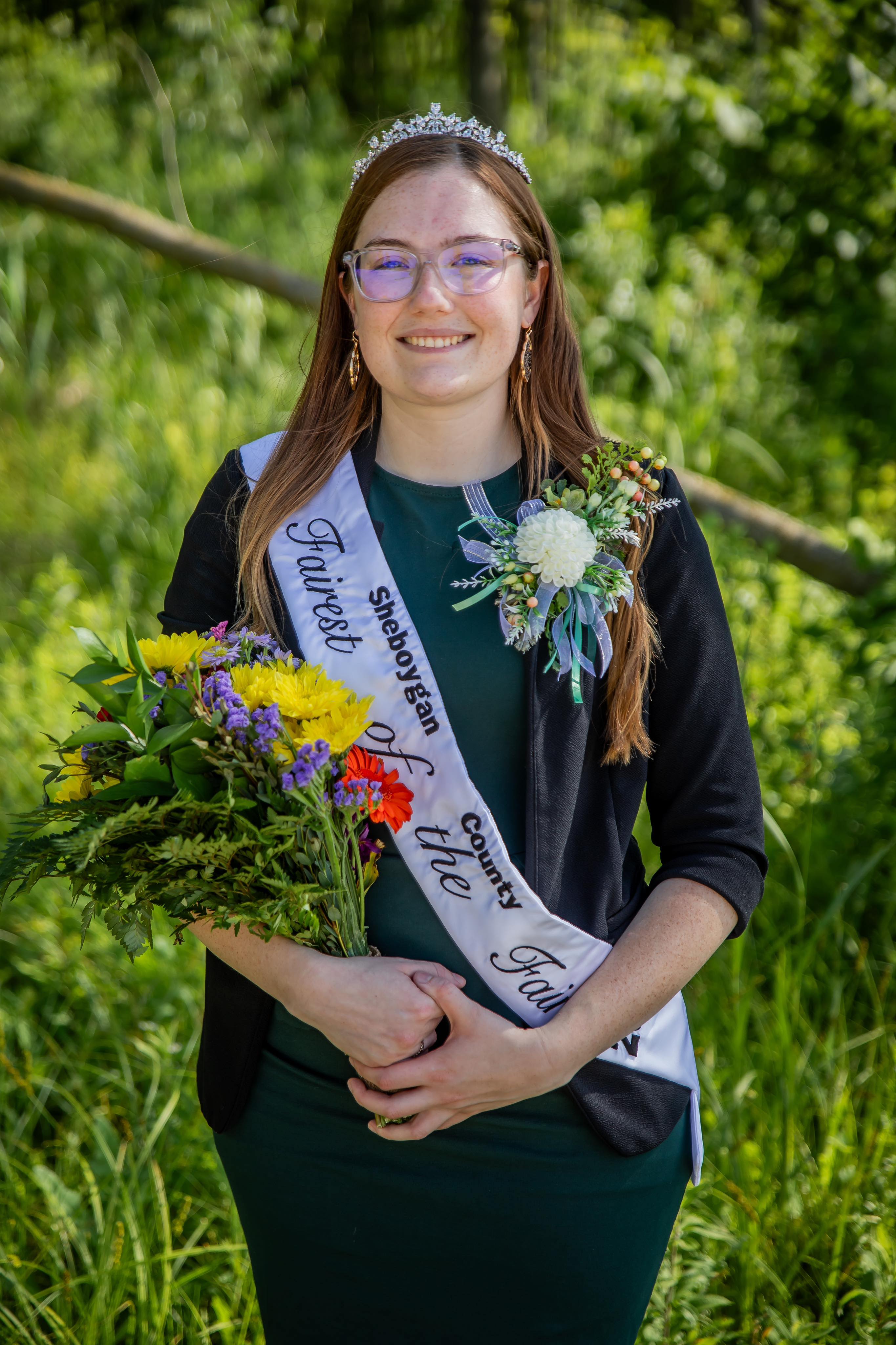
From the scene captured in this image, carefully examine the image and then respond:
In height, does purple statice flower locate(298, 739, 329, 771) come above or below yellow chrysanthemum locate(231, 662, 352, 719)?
below

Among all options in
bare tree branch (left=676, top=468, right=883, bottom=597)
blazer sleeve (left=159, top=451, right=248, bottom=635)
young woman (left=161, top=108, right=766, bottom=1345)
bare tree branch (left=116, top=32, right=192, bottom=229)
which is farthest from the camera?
bare tree branch (left=116, top=32, right=192, bottom=229)

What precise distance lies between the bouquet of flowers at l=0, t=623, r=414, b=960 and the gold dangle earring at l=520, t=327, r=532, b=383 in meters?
0.63

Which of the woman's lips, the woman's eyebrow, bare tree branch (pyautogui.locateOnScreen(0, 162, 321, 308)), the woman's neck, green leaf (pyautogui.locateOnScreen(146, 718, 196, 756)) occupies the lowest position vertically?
green leaf (pyautogui.locateOnScreen(146, 718, 196, 756))

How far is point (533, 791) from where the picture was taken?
138 cm

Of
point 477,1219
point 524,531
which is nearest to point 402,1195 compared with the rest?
point 477,1219

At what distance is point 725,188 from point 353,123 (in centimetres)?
451

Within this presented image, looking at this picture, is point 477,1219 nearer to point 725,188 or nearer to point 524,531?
point 524,531

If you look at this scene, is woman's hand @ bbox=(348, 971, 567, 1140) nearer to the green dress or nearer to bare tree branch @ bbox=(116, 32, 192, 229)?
the green dress

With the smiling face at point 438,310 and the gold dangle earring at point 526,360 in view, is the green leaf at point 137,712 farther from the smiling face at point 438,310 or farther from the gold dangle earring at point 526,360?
the gold dangle earring at point 526,360

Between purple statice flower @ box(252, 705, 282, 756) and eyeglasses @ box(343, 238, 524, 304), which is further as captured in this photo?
eyeglasses @ box(343, 238, 524, 304)

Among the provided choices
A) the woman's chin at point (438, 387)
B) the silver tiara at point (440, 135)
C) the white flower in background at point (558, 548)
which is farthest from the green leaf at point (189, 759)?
the silver tiara at point (440, 135)

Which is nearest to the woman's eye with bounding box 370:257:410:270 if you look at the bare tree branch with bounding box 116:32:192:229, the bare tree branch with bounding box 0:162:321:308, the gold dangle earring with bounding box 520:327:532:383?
the gold dangle earring with bounding box 520:327:532:383

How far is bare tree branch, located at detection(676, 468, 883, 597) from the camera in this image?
3.47 meters

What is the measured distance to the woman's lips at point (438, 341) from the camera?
1.46m
